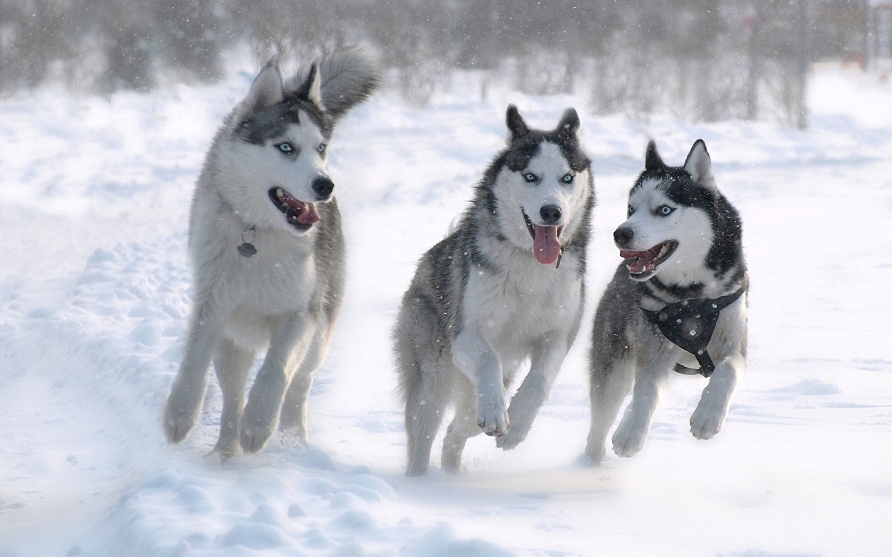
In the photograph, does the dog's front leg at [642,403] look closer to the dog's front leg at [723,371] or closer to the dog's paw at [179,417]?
the dog's front leg at [723,371]

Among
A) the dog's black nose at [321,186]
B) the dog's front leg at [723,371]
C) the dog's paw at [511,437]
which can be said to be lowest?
the dog's paw at [511,437]

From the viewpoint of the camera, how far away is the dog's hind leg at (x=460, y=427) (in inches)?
177

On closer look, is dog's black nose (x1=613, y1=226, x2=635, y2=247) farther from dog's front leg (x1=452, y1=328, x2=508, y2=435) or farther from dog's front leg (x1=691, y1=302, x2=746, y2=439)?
dog's front leg (x1=452, y1=328, x2=508, y2=435)

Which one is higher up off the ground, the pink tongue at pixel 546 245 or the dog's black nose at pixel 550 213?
the dog's black nose at pixel 550 213

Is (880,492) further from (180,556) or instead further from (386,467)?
(180,556)

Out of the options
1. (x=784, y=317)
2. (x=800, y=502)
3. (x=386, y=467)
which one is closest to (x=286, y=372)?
(x=386, y=467)

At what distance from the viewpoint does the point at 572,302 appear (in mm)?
4191

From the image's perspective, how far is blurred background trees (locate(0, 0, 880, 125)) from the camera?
60.5 feet

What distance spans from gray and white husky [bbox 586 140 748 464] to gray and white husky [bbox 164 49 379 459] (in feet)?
4.08

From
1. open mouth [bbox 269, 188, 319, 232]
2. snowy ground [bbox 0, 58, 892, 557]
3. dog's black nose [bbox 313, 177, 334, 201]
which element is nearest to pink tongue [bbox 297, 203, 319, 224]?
open mouth [bbox 269, 188, 319, 232]

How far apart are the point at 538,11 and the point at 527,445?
17842 mm

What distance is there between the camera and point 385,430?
16.8ft

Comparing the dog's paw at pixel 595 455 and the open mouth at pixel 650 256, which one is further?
the dog's paw at pixel 595 455

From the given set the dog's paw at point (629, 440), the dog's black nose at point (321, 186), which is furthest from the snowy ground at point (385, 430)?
the dog's black nose at point (321, 186)
